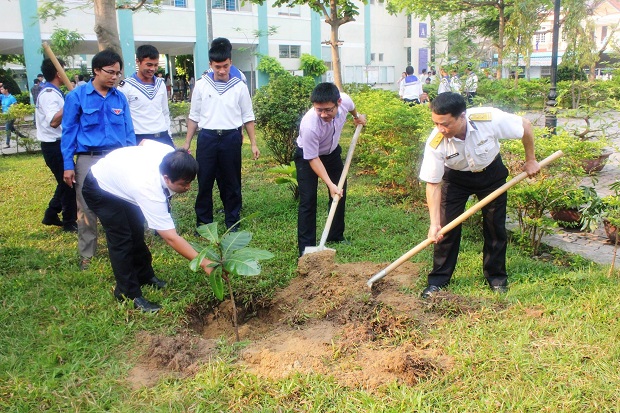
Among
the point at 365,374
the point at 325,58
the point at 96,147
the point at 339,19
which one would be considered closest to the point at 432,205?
the point at 365,374

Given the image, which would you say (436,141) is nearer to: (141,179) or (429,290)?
(429,290)

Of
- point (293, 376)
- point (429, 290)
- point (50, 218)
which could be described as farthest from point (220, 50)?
A: point (293, 376)

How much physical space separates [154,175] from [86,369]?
113 cm

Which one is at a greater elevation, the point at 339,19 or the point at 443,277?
the point at 339,19

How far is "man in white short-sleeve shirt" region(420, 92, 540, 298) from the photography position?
328cm

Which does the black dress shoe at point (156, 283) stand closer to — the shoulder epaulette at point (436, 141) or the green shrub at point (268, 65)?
the shoulder epaulette at point (436, 141)

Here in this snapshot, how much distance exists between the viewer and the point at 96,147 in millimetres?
4176

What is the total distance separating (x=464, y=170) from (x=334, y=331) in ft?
4.60

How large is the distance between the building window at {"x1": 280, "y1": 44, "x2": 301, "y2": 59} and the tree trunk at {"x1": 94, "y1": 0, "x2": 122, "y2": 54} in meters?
21.0

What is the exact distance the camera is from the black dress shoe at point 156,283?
4.01m

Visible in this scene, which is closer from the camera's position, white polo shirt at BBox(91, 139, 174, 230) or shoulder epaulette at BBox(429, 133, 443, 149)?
white polo shirt at BBox(91, 139, 174, 230)

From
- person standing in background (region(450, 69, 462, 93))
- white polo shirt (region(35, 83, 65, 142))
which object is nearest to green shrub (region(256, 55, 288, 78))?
person standing in background (region(450, 69, 462, 93))

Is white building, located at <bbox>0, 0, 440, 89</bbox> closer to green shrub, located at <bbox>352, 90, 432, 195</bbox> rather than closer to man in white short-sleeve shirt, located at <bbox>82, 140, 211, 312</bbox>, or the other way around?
green shrub, located at <bbox>352, 90, 432, 195</bbox>

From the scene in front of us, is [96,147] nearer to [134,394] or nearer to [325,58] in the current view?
[134,394]
